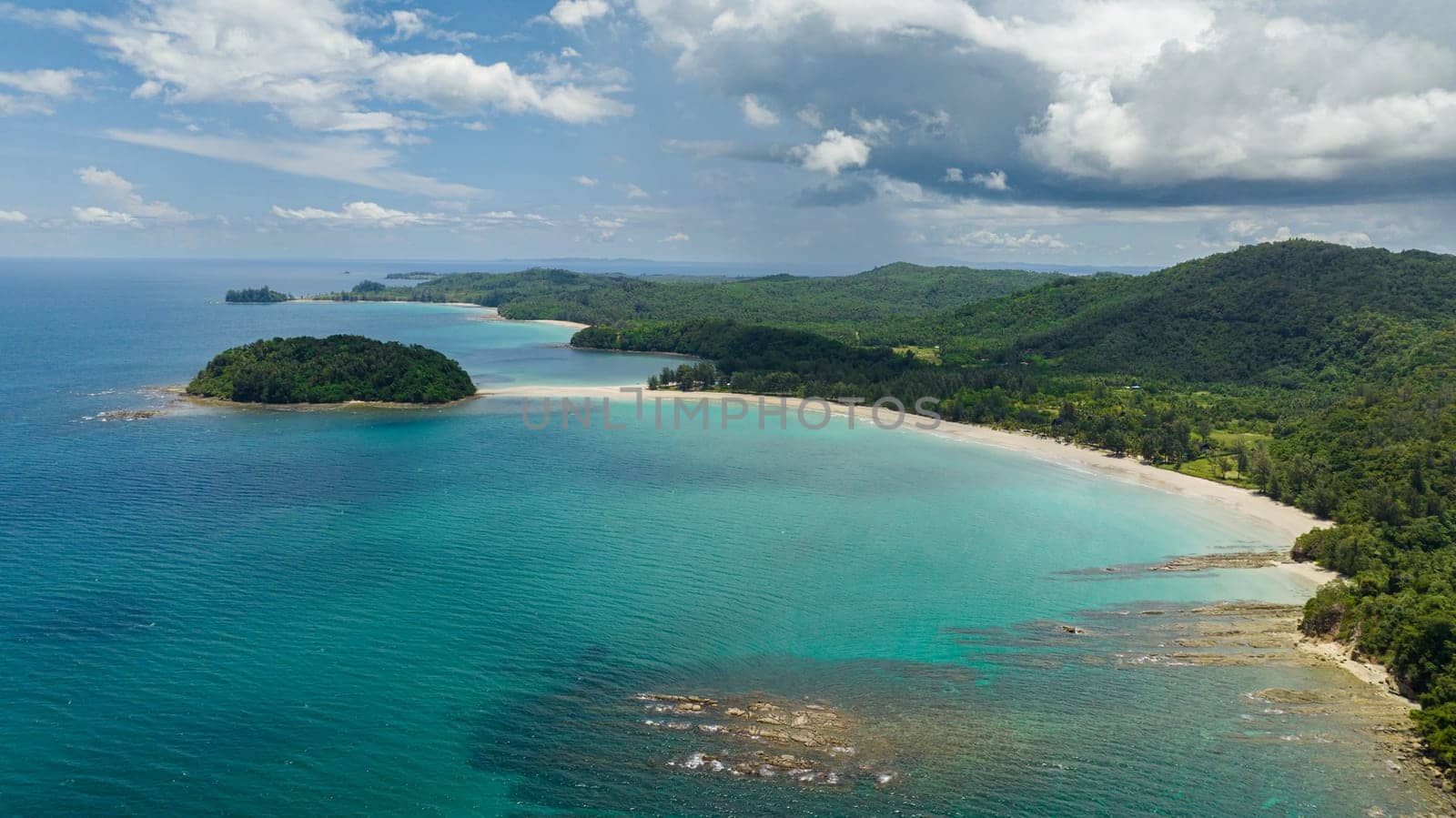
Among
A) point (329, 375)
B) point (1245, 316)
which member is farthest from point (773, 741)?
point (1245, 316)

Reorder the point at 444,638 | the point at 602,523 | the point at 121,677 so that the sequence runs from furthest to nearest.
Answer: the point at 602,523, the point at 444,638, the point at 121,677

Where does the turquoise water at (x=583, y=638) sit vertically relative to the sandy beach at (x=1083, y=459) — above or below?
below

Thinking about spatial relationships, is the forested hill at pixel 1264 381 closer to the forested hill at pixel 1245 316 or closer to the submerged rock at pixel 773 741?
the forested hill at pixel 1245 316

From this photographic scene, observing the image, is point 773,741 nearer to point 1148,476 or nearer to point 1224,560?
point 1224,560

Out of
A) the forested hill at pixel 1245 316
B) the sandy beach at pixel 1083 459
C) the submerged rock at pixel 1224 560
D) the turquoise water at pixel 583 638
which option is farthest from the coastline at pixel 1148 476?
the forested hill at pixel 1245 316

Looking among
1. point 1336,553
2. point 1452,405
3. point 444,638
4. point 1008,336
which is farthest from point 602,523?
point 1008,336

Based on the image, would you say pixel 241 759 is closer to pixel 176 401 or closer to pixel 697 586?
pixel 697 586

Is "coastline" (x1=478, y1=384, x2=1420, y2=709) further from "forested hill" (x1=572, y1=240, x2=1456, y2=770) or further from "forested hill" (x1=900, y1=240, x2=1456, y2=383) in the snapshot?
"forested hill" (x1=900, y1=240, x2=1456, y2=383)
